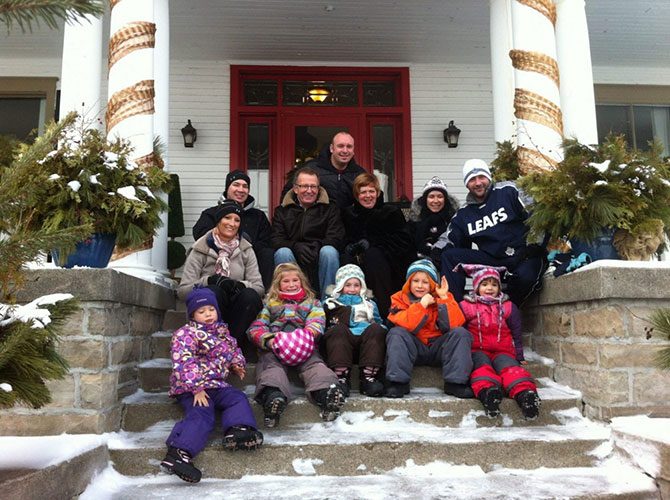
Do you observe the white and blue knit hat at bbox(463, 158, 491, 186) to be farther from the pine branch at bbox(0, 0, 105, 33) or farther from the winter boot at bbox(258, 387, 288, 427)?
the pine branch at bbox(0, 0, 105, 33)

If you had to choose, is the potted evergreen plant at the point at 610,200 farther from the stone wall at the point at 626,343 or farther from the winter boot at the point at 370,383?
the winter boot at the point at 370,383

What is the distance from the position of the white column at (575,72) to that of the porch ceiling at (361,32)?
1.05m

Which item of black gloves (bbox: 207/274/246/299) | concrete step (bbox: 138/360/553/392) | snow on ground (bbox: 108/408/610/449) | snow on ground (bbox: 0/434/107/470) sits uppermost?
black gloves (bbox: 207/274/246/299)

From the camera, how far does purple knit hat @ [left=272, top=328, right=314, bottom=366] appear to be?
3457 millimetres

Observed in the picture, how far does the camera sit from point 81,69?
476 centimetres

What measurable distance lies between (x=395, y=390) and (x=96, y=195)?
1962mm

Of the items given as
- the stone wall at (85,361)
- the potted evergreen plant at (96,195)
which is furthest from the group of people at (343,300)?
the potted evergreen plant at (96,195)

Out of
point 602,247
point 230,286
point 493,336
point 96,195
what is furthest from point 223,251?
point 602,247

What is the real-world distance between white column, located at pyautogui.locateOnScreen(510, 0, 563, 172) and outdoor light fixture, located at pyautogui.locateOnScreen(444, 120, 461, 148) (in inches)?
82.5

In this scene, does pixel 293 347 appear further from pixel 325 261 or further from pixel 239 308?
pixel 325 261

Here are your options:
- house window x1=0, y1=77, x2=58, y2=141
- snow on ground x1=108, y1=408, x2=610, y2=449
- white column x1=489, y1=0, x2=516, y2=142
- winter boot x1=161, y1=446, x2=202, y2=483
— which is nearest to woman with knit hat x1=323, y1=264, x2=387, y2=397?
snow on ground x1=108, y1=408, x2=610, y2=449

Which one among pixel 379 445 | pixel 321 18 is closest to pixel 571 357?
pixel 379 445

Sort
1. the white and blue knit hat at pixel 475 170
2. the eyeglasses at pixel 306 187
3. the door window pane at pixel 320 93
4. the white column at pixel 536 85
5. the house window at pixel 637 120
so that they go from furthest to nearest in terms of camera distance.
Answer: the house window at pixel 637 120 < the door window pane at pixel 320 93 < the white column at pixel 536 85 < the eyeglasses at pixel 306 187 < the white and blue knit hat at pixel 475 170

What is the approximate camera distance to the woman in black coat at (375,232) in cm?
452
